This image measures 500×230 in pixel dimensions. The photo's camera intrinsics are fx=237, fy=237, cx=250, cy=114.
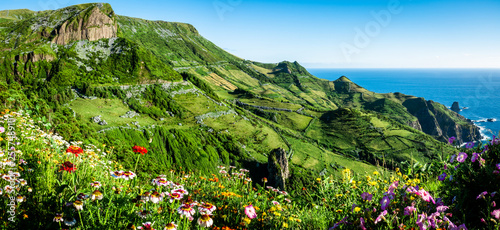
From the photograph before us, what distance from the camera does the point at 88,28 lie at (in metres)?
104

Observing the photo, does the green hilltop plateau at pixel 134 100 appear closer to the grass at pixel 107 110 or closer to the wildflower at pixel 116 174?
the grass at pixel 107 110

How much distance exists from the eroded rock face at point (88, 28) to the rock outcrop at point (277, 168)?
9473cm

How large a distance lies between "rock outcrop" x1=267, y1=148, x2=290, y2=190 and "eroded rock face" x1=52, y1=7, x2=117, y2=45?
3730 inches

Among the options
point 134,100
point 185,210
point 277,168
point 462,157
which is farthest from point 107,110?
point 462,157

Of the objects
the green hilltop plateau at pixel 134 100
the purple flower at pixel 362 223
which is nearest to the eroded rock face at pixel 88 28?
the green hilltop plateau at pixel 134 100

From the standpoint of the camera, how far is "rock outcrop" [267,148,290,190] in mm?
80744

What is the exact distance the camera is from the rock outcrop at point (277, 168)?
80744mm

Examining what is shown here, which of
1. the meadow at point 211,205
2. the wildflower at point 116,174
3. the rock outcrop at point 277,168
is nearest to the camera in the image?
the meadow at point 211,205

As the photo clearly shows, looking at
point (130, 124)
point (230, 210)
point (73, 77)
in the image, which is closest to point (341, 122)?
point (130, 124)

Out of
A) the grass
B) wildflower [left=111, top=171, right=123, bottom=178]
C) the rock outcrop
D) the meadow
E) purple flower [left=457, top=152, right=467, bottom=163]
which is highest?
purple flower [left=457, top=152, right=467, bottom=163]

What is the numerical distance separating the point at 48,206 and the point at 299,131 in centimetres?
17315

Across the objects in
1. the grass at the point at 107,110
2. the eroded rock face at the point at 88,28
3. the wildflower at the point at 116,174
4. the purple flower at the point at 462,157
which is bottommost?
the grass at the point at 107,110

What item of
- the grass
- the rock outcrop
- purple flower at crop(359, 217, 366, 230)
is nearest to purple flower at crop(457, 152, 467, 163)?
purple flower at crop(359, 217, 366, 230)

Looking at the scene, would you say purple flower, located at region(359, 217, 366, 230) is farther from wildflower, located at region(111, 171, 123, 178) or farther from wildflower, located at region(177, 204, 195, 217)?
wildflower, located at region(111, 171, 123, 178)
